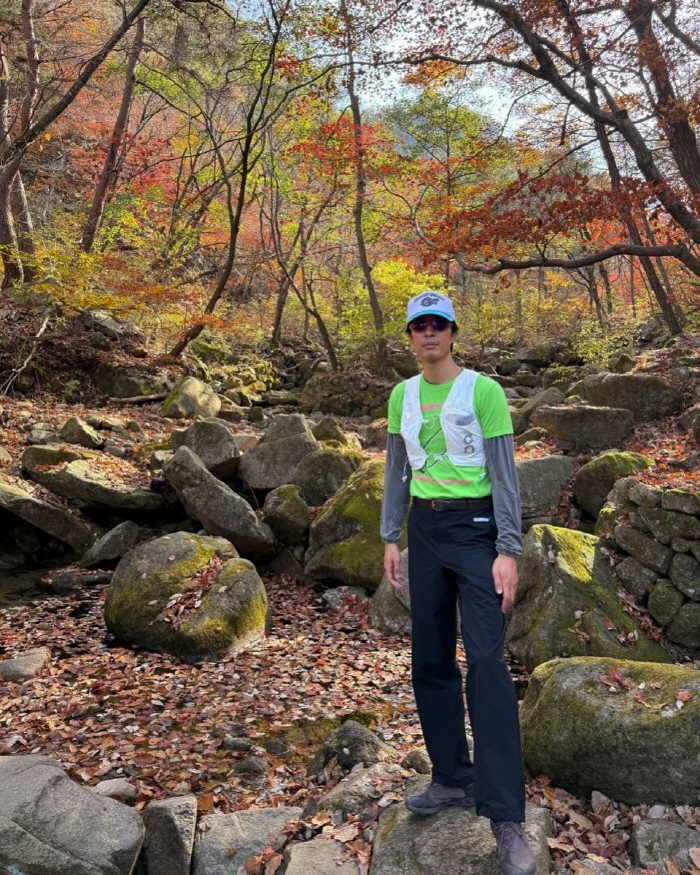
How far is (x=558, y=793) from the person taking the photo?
136 inches

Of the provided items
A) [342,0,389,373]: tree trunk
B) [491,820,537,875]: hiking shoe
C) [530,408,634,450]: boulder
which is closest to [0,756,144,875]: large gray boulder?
[491,820,537,875]: hiking shoe

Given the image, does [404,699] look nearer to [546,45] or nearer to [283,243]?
[546,45]

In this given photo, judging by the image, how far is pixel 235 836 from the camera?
3.27 metres

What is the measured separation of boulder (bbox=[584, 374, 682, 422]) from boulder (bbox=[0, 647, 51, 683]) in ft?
32.4

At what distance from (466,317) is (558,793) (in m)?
23.5

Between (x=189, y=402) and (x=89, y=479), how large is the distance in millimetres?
5661

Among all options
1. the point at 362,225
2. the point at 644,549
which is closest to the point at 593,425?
the point at 644,549

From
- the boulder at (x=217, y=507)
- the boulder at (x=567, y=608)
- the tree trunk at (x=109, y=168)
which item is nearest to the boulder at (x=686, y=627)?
the boulder at (x=567, y=608)

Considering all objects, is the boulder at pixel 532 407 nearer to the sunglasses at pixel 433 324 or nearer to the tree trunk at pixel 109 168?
the sunglasses at pixel 433 324

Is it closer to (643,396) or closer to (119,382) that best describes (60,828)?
(643,396)

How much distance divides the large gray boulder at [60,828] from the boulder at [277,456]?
24.5ft

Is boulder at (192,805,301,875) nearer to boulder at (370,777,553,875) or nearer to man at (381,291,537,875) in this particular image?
boulder at (370,777,553,875)

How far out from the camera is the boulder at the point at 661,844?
272 centimetres

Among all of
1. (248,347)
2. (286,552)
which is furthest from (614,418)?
(248,347)
